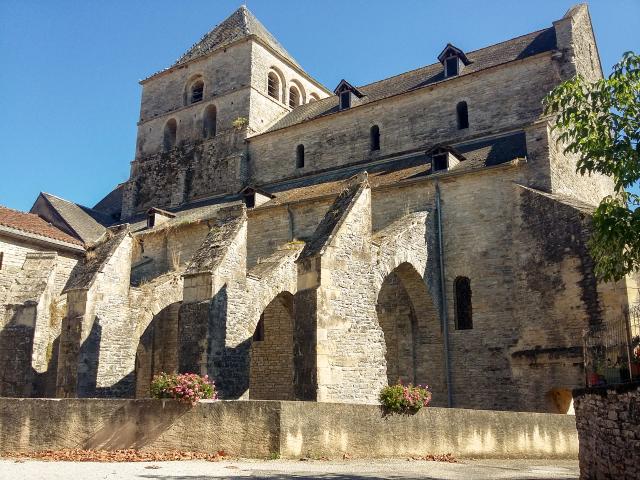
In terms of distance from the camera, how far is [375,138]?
24.5 m

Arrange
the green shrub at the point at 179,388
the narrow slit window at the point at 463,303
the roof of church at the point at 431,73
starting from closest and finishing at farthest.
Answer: the green shrub at the point at 179,388 → the narrow slit window at the point at 463,303 → the roof of church at the point at 431,73

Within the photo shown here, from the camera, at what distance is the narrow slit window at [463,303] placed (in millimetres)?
17750

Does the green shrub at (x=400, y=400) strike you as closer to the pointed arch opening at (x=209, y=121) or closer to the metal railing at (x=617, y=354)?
the metal railing at (x=617, y=354)

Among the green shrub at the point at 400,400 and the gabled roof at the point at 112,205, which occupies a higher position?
the gabled roof at the point at 112,205

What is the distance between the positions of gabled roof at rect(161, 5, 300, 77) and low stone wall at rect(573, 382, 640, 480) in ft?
80.9

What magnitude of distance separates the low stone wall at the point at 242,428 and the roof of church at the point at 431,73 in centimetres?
1465

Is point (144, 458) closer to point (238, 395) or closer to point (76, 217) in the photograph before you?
point (238, 395)

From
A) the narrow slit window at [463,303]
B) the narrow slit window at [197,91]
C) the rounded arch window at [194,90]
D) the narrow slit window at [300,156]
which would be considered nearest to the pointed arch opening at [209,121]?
the narrow slit window at [197,91]

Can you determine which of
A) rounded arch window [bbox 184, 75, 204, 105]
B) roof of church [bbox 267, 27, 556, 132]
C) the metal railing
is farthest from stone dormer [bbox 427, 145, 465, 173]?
rounded arch window [bbox 184, 75, 204, 105]

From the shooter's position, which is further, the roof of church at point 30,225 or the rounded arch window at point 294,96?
the rounded arch window at point 294,96

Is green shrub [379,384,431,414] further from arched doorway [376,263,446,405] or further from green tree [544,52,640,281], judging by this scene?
arched doorway [376,263,446,405]

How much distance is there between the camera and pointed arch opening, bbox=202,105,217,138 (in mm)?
30236

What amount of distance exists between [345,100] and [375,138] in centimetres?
247

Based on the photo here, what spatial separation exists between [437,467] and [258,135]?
19.9m
